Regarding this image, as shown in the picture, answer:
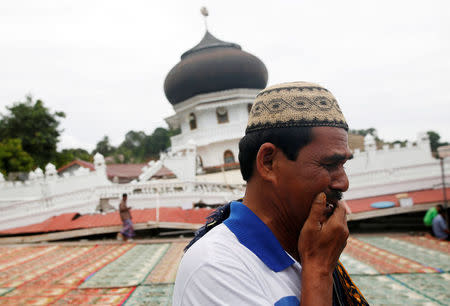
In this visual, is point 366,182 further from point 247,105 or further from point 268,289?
point 268,289

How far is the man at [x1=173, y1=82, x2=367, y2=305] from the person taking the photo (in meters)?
0.96

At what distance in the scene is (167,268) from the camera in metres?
5.43

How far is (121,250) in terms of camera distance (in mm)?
7414

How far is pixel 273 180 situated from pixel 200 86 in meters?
20.5

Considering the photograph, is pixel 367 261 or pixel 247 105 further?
pixel 247 105

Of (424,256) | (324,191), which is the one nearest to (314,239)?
(324,191)

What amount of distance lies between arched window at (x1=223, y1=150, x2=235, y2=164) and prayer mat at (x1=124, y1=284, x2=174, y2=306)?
641 inches

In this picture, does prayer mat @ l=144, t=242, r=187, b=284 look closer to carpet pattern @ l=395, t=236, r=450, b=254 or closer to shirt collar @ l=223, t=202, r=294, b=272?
shirt collar @ l=223, t=202, r=294, b=272

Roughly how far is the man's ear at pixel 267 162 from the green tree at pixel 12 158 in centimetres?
2315

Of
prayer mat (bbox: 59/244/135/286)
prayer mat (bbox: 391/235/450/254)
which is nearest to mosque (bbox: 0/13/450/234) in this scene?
prayer mat (bbox: 391/235/450/254)

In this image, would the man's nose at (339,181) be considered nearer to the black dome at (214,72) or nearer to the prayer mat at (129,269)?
the prayer mat at (129,269)

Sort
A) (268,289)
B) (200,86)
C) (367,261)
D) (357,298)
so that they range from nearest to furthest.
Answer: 1. (268,289)
2. (357,298)
3. (367,261)
4. (200,86)

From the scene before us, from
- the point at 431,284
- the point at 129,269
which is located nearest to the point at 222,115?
the point at 129,269

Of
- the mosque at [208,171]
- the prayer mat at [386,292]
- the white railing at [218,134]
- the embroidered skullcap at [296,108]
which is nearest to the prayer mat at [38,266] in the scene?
the mosque at [208,171]
